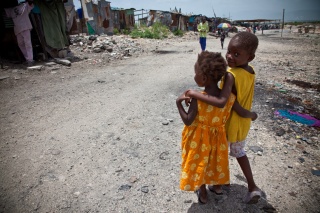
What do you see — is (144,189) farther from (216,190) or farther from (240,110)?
(240,110)

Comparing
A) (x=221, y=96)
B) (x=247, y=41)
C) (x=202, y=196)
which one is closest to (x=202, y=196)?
(x=202, y=196)

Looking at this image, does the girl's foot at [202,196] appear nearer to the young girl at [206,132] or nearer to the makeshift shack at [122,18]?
the young girl at [206,132]

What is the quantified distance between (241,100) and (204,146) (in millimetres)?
472

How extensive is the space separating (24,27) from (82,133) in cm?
672

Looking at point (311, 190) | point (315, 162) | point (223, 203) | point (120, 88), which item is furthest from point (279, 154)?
point (120, 88)

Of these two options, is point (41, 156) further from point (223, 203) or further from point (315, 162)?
point (315, 162)

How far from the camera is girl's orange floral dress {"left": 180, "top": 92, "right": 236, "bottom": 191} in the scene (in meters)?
1.52

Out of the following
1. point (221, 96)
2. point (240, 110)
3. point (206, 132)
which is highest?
point (221, 96)

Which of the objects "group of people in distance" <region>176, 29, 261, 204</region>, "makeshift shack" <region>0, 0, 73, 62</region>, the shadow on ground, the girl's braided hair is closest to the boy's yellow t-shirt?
"group of people in distance" <region>176, 29, 261, 204</region>

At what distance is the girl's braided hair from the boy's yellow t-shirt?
13cm

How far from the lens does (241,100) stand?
1571mm

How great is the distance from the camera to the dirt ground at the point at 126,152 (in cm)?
194

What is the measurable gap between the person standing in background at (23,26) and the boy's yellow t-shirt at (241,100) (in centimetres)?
840

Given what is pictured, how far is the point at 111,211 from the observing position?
1839mm
